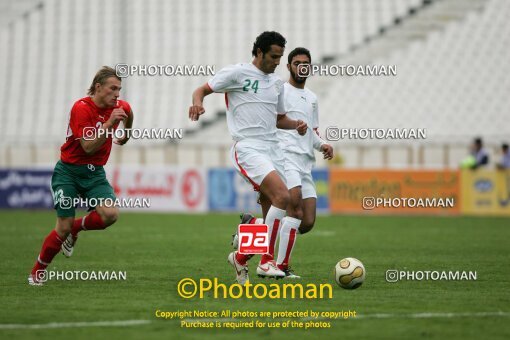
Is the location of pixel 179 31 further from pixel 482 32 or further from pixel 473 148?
pixel 473 148

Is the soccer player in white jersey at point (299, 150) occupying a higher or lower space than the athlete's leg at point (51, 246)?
higher

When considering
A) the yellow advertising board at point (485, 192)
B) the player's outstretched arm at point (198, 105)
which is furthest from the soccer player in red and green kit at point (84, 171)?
the yellow advertising board at point (485, 192)

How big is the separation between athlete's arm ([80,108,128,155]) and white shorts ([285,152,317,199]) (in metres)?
2.07

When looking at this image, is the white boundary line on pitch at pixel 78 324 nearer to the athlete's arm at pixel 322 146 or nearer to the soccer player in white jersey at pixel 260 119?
the soccer player in white jersey at pixel 260 119

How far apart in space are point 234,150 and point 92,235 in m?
8.55

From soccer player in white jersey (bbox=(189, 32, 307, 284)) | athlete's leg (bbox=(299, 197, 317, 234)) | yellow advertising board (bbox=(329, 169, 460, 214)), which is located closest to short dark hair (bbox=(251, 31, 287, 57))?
soccer player in white jersey (bbox=(189, 32, 307, 284))

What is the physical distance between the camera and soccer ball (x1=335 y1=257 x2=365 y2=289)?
934cm

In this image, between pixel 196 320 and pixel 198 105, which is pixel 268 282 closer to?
pixel 198 105

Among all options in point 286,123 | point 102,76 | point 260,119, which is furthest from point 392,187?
point 102,76

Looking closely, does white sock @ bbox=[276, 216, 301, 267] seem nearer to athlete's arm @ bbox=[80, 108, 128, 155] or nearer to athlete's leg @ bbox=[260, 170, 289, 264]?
athlete's leg @ bbox=[260, 170, 289, 264]

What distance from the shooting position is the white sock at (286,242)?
34.3ft

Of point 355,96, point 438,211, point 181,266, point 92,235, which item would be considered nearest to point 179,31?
point 355,96

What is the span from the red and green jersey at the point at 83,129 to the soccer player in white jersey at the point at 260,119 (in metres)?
1.14

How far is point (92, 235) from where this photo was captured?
18.0 meters
